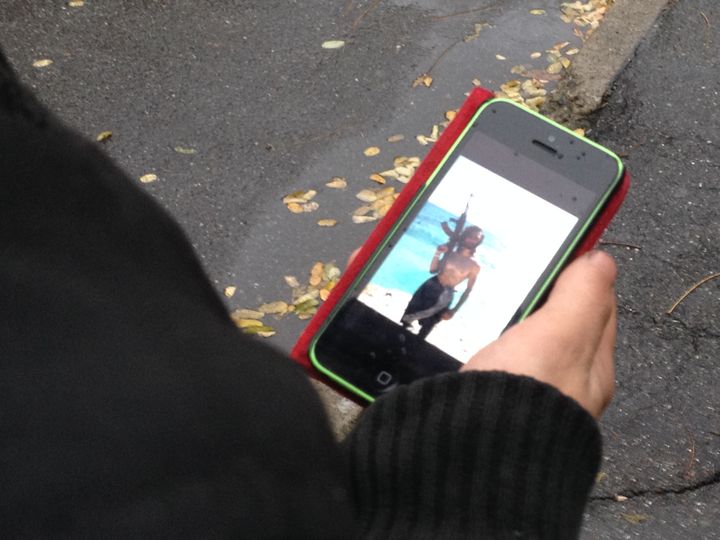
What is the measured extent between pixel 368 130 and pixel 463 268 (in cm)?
181

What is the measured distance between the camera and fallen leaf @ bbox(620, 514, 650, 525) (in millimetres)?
2436

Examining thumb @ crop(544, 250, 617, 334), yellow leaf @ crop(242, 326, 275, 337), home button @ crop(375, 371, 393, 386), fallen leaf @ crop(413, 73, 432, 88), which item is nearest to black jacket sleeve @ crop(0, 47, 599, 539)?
thumb @ crop(544, 250, 617, 334)

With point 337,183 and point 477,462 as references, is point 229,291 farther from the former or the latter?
point 477,462

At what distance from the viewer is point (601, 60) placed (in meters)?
3.49

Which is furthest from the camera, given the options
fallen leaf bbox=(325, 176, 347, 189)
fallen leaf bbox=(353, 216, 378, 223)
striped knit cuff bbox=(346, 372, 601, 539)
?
fallen leaf bbox=(325, 176, 347, 189)

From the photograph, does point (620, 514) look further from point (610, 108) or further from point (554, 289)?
point (610, 108)

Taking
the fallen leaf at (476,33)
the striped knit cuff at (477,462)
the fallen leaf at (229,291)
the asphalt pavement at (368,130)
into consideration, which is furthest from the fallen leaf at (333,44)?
the striped knit cuff at (477,462)

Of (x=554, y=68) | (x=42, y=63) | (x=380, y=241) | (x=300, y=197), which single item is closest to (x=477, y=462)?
(x=380, y=241)

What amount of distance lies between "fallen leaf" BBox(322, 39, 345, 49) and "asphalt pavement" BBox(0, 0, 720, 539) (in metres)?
0.02

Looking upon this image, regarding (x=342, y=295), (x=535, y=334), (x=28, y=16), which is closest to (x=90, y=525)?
(x=535, y=334)

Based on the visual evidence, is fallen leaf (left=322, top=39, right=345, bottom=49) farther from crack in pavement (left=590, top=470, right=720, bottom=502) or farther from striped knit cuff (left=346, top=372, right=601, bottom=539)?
striped knit cuff (left=346, top=372, right=601, bottom=539)

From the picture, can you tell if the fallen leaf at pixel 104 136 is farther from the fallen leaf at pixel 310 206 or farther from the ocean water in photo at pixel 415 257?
the ocean water in photo at pixel 415 257

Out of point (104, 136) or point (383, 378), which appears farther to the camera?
point (104, 136)

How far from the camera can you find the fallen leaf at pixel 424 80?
3494 mm
